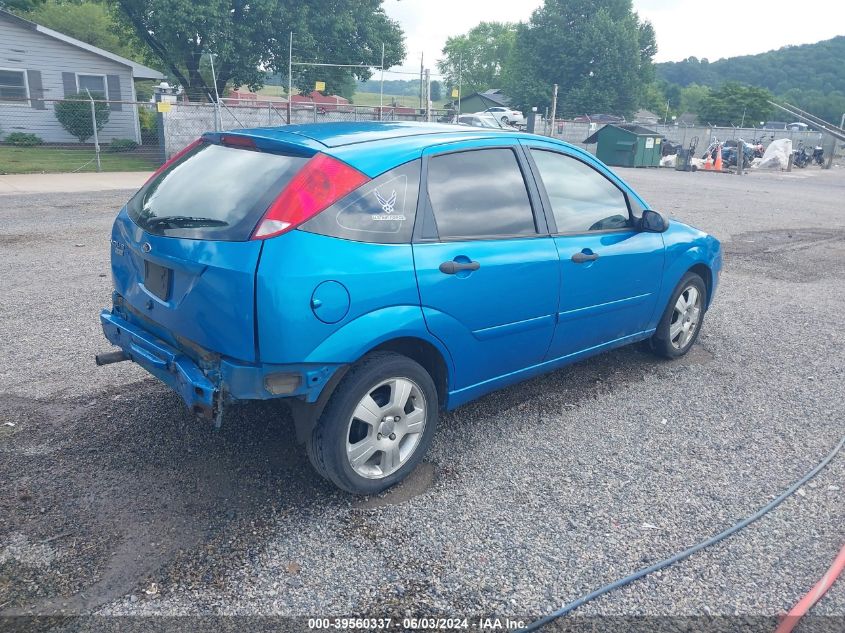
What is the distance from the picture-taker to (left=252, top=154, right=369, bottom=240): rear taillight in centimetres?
285

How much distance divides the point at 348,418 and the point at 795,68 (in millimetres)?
140010

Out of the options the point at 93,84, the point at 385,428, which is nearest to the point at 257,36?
the point at 93,84

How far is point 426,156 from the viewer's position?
11.1ft

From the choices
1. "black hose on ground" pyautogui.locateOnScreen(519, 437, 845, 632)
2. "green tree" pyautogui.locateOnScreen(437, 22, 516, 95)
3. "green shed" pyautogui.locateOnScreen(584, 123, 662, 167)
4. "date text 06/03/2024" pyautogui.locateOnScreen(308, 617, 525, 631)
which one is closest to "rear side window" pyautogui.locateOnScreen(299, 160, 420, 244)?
"date text 06/03/2024" pyautogui.locateOnScreen(308, 617, 525, 631)

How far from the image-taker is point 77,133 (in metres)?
24.7

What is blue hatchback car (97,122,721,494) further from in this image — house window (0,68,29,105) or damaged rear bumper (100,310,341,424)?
house window (0,68,29,105)

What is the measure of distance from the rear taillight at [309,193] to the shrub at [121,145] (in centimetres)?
2360

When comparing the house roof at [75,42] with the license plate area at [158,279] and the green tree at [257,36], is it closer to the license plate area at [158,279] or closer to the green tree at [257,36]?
the green tree at [257,36]

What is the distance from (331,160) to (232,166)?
54cm

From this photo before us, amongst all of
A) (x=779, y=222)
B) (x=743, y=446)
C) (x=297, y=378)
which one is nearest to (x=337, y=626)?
(x=297, y=378)

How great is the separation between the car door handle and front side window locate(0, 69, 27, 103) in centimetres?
2599

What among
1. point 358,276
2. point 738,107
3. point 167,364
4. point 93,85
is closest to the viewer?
point 358,276

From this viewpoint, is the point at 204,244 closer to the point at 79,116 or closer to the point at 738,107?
the point at 79,116

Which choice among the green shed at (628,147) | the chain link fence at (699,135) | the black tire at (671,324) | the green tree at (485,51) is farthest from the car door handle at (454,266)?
the green tree at (485,51)
